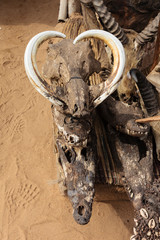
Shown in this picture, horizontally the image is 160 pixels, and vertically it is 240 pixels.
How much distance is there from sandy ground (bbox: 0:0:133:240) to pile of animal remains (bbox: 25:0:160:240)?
2.51 ft

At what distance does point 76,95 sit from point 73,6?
7.78 feet

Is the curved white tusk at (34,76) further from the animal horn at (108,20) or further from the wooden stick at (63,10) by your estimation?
the wooden stick at (63,10)

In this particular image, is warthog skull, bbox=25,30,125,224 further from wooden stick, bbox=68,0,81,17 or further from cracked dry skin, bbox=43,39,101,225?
wooden stick, bbox=68,0,81,17

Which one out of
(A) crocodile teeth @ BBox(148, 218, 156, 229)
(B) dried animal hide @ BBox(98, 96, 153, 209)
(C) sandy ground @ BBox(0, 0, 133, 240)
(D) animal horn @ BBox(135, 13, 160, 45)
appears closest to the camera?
(A) crocodile teeth @ BBox(148, 218, 156, 229)

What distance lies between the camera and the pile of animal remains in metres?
1.75

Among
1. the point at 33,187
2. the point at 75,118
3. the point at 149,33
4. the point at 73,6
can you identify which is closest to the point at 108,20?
the point at 149,33

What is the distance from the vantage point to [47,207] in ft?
9.41

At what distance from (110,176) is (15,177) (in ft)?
4.22

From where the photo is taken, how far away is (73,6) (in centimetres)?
359

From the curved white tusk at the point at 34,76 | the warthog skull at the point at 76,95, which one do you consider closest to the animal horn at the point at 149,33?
the warthog skull at the point at 76,95

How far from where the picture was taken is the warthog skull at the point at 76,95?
175 centimetres

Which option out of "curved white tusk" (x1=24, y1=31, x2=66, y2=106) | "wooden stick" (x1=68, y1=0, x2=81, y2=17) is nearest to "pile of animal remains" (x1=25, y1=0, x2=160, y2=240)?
"curved white tusk" (x1=24, y1=31, x2=66, y2=106)

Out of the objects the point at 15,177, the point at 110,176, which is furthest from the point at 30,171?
the point at 110,176

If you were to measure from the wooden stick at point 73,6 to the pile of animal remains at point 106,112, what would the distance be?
3.21 feet
